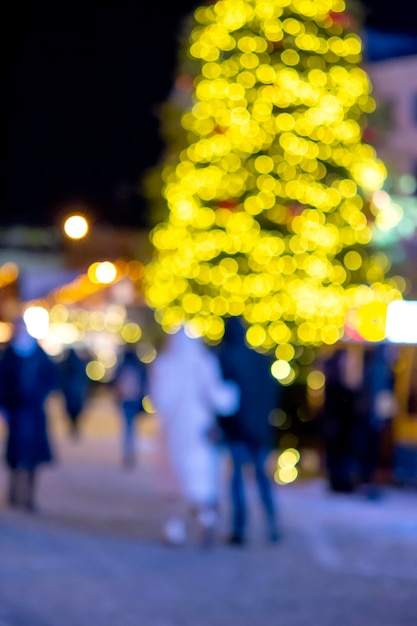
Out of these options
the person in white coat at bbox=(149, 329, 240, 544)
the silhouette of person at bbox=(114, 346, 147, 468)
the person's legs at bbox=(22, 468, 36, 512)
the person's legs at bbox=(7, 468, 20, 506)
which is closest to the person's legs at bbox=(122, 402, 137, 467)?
the silhouette of person at bbox=(114, 346, 147, 468)

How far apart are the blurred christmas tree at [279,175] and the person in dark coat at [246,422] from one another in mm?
6356

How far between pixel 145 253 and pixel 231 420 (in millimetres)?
10346

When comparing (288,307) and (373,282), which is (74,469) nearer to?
(288,307)

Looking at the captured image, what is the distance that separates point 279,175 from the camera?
16828mm

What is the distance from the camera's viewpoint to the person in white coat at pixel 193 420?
972 cm

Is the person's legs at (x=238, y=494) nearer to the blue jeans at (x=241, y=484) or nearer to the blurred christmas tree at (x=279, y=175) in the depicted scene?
the blue jeans at (x=241, y=484)

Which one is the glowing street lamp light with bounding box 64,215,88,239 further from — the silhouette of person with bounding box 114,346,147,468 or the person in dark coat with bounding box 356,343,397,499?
the person in dark coat with bounding box 356,343,397,499

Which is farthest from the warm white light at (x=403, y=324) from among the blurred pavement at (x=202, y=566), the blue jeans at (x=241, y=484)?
the blue jeans at (x=241, y=484)

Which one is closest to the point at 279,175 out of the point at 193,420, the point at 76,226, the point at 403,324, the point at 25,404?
the point at 403,324

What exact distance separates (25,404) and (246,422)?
275 cm

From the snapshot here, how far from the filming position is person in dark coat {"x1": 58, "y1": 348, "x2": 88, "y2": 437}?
21.5 meters

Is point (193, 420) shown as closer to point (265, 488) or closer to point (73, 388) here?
point (265, 488)

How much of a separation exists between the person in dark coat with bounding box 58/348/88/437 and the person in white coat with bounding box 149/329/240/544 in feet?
38.6

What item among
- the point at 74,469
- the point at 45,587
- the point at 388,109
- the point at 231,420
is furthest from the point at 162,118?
the point at 45,587
